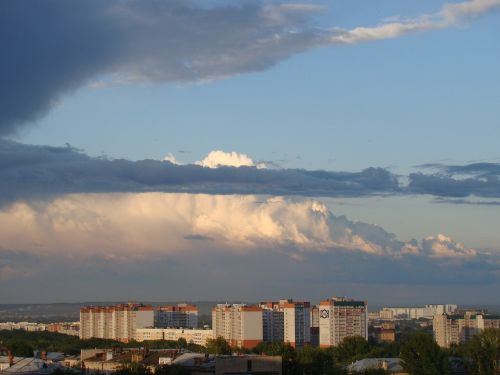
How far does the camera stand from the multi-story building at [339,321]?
18850cm

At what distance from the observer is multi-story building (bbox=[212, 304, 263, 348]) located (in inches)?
7215

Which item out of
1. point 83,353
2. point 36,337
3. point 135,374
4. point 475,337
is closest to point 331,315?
point 36,337

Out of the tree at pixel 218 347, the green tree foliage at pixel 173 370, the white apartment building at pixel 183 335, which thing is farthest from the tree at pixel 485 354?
the white apartment building at pixel 183 335

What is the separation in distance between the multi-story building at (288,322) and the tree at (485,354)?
107361mm

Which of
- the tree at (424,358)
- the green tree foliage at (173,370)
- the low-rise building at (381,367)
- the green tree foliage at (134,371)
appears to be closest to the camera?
the green tree foliage at (173,370)

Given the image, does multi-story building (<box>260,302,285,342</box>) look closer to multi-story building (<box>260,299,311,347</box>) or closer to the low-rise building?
multi-story building (<box>260,299,311,347</box>)

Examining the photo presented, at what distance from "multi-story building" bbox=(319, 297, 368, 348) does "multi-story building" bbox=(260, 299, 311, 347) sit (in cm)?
319

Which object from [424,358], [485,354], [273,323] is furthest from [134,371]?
[273,323]

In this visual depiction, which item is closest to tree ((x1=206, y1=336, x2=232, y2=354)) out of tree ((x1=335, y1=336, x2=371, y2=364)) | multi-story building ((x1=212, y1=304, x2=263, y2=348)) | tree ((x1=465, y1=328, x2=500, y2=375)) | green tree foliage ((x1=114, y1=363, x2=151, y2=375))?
tree ((x1=335, y1=336, x2=371, y2=364))

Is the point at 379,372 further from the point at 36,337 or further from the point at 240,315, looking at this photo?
the point at 36,337

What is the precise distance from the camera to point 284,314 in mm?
193000

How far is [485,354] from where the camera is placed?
8050 centimetres

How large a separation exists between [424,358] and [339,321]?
112 m

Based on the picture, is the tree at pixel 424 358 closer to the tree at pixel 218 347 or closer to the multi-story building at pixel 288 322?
the tree at pixel 218 347
